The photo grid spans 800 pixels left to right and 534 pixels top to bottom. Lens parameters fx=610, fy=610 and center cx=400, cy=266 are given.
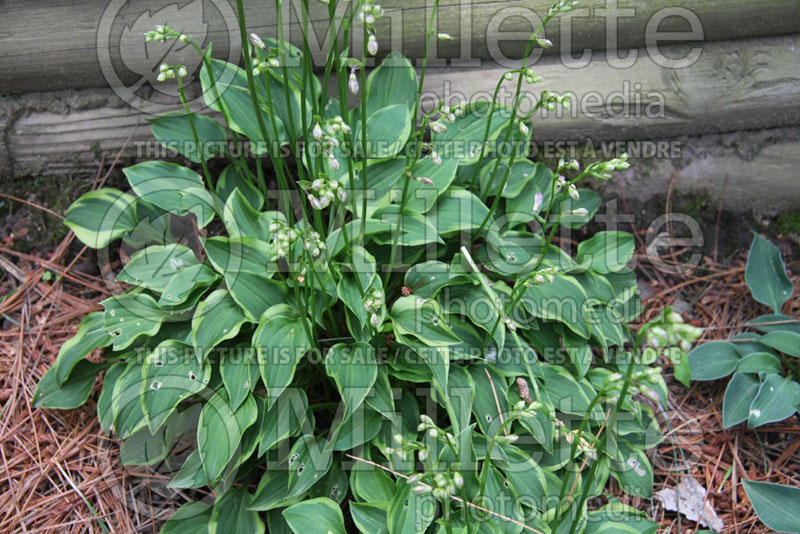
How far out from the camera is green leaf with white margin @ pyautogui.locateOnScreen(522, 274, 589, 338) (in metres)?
2.78

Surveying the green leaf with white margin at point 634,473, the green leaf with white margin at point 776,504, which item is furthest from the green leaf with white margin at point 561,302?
the green leaf with white margin at point 776,504

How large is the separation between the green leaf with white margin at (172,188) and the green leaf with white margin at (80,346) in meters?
0.64

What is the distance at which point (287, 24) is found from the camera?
319cm

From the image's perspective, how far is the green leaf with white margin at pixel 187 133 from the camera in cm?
302

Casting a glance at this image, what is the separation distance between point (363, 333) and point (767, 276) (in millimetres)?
2279

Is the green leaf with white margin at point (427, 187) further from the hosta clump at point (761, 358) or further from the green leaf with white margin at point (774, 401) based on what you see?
the green leaf with white margin at point (774, 401)

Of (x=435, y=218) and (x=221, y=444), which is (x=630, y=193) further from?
(x=221, y=444)

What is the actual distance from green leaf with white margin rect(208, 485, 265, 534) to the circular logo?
2.14 m

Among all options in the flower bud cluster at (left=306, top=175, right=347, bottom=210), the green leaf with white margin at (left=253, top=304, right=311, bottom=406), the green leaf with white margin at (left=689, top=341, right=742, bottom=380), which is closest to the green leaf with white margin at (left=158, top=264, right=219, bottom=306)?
the green leaf with white margin at (left=253, top=304, right=311, bottom=406)

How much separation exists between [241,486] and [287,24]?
7.50 feet

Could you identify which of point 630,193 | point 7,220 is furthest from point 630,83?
point 7,220

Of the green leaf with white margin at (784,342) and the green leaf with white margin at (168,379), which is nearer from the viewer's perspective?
the green leaf with white margin at (168,379)

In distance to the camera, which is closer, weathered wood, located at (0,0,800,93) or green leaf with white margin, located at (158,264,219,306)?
green leaf with white margin, located at (158,264,219,306)

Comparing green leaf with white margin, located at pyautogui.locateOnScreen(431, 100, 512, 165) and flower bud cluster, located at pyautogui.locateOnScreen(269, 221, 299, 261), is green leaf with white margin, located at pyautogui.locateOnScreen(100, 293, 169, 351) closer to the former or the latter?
flower bud cluster, located at pyautogui.locateOnScreen(269, 221, 299, 261)
